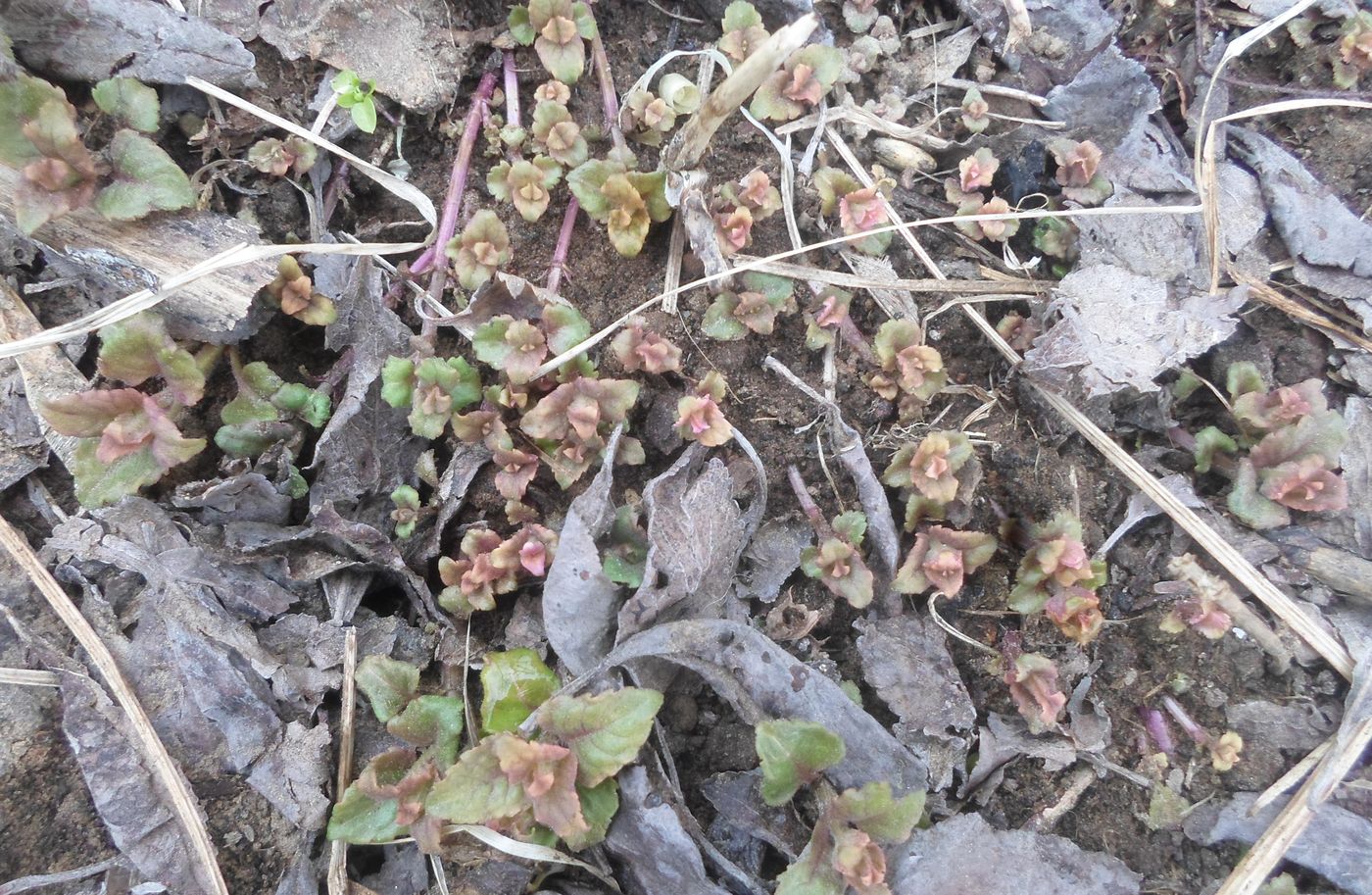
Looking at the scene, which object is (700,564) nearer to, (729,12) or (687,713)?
(687,713)

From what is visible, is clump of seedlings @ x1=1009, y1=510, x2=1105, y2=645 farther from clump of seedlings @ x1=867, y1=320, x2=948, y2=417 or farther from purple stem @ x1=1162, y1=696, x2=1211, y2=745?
clump of seedlings @ x1=867, y1=320, x2=948, y2=417

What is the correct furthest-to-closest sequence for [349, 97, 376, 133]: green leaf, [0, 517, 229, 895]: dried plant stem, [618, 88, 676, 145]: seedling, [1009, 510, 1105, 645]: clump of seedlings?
[618, 88, 676, 145]: seedling
[349, 97, 376, 133]: green leaf
[1009, 510, 1105, 645]: clump of seedlings
[0, 517, 229, 895]: dried plant stem

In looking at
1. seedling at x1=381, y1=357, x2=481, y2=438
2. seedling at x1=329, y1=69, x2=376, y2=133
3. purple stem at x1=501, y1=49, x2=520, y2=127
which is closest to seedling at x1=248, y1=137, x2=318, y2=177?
seedling at x1=329, y1=69, x2=376, y2=133

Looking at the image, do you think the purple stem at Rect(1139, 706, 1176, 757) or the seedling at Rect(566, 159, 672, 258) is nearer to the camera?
the purple stem at Rect(1139, 706, 1176, 757)

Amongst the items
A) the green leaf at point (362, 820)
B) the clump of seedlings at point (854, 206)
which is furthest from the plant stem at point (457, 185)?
the green leaf at point (362, 820)

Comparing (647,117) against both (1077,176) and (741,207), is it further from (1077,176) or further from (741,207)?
(1077,176)

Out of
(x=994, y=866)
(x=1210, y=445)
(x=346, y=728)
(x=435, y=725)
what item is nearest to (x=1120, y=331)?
(x=1210, y=445)

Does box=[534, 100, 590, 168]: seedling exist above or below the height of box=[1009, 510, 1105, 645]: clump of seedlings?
above
